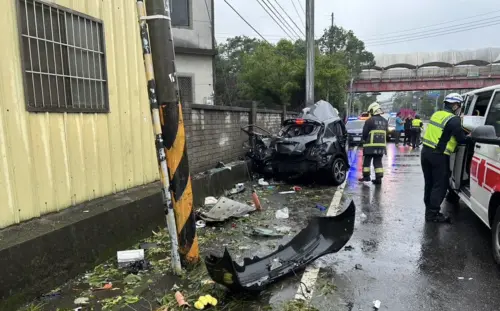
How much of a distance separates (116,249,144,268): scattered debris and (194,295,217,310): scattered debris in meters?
1.20

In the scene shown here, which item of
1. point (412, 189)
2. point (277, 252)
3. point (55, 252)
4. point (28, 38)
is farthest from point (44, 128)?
point (412, 189)

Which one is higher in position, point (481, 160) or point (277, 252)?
point (481, 160)

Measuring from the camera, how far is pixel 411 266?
13.0 ft

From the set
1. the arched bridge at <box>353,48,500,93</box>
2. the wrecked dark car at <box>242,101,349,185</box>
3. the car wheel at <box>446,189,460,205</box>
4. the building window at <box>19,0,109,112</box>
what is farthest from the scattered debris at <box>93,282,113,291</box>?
the arched bridge at <box>353,48,500,93</box>

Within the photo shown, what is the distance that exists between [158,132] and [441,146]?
166 inches

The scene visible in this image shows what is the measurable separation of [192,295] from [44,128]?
228 cm

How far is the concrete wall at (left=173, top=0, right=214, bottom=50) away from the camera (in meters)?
16.2

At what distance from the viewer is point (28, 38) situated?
3615mm

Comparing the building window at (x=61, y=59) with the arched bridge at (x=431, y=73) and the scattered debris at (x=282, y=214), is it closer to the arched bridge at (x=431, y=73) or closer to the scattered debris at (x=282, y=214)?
the scattered debris at (x=282, y=214)

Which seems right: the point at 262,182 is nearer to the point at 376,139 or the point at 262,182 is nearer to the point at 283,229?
the point at 376,139

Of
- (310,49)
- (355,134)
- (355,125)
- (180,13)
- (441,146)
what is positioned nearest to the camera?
(441,146)

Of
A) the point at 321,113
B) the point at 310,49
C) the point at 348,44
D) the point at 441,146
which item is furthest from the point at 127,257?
the point at 348,44

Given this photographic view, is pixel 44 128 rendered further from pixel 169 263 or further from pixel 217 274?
pixel 217 274

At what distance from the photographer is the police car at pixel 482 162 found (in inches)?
156
